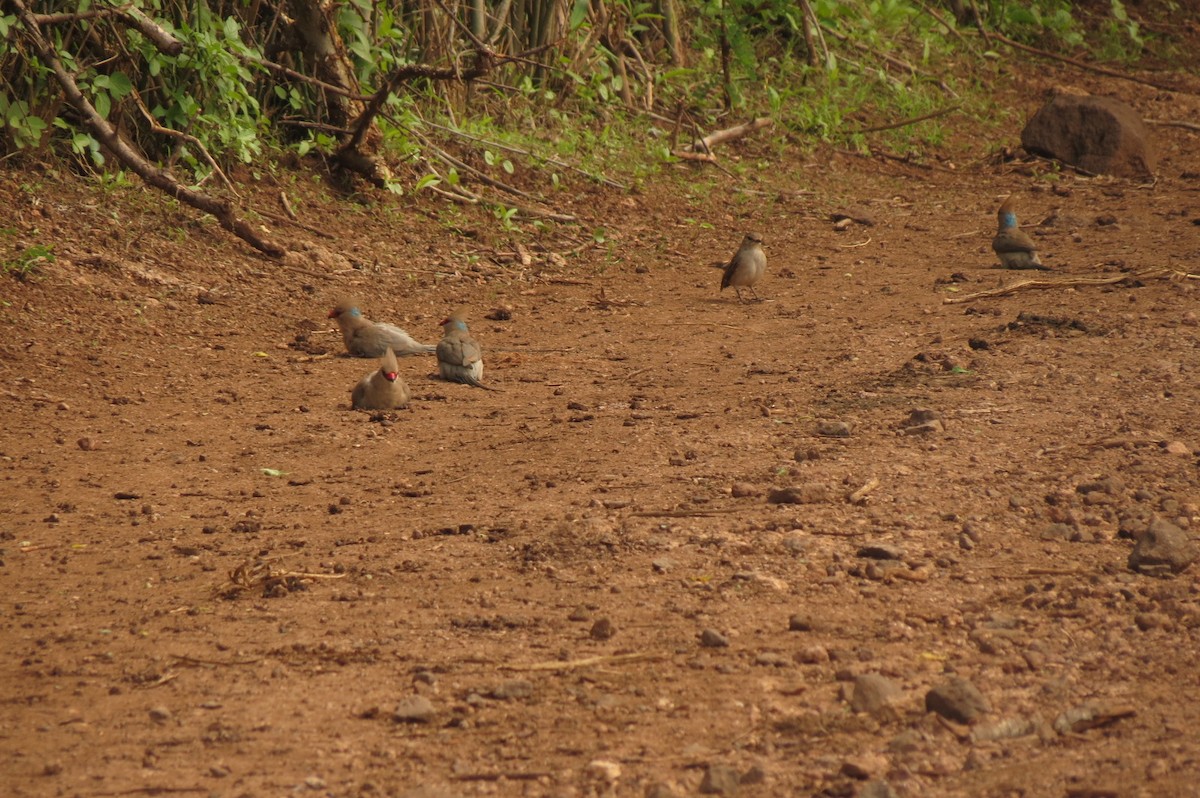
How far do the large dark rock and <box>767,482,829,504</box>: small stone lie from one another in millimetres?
9999

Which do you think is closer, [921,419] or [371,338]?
[921,419]

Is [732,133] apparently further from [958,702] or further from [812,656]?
[958,702]

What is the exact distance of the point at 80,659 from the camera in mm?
3809

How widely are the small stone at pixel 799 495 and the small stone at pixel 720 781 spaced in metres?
1.88

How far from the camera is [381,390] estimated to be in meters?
6.61

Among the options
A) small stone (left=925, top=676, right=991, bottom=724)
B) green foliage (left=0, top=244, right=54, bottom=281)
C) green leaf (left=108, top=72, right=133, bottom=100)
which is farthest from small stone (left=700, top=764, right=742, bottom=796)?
green leaf (left=108, top=72, right=133, bottom=100)

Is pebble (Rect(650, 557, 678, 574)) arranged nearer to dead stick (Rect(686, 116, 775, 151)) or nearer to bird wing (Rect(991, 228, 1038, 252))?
bird wing (Rect(991, 228, 1038, 252))

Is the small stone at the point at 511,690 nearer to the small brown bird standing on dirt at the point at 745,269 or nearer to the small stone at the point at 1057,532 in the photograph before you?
the small stone at the point at 1057,532

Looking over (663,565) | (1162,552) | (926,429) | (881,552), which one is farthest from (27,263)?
(1162,552)

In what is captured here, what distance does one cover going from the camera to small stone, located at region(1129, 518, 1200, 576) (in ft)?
13.4

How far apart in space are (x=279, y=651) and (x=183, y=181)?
6.38m

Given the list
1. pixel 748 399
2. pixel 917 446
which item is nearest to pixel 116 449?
pixel 748 399

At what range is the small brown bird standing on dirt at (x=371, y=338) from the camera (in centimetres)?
767

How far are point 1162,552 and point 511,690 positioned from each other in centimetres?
205
